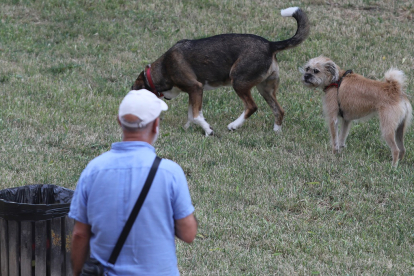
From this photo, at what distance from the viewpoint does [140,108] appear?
2758 millimetres

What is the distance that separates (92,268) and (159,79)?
6.75 m

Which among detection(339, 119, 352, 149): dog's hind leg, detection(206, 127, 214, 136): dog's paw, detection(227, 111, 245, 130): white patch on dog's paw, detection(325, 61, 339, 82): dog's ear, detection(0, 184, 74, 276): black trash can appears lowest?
detection(206, 127, 214, 136): dog's paw

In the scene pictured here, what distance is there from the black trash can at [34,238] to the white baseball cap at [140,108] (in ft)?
4.51

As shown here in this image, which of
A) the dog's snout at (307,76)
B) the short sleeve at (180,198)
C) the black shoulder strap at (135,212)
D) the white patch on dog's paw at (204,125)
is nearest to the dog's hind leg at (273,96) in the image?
the dog's snout at (307,76)

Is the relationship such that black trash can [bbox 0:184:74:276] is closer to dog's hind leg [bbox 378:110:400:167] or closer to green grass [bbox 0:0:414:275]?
green grass [bbox 0:0:414:275]

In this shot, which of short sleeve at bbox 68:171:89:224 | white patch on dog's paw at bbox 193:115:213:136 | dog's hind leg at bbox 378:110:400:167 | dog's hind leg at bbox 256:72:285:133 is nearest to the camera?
short sleeve at bbox 68:171:89:224

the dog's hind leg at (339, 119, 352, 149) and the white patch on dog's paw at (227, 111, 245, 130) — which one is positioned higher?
the dog's hind leg at (339, 119, 352, 149)

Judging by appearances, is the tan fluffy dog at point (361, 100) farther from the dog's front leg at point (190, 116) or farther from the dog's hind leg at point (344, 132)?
the dog's front leg at point (190, 116)

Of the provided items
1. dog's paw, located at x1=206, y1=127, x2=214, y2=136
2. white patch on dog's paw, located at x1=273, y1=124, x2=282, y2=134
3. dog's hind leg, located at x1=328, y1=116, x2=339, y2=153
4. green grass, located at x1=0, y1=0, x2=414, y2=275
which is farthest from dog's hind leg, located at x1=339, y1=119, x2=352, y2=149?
dog's paw, located at x1=206, y1=127, x2=214, y2=136

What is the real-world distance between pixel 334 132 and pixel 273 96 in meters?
1.69

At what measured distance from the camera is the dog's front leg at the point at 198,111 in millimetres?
8992

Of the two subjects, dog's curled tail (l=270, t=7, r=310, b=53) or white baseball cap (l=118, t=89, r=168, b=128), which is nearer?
white baseball cap (l=118, t=89, r=168, b=128)

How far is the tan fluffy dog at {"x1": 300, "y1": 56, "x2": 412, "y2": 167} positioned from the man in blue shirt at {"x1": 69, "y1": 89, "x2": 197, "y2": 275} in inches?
212

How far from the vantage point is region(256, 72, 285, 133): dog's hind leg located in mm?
9328
